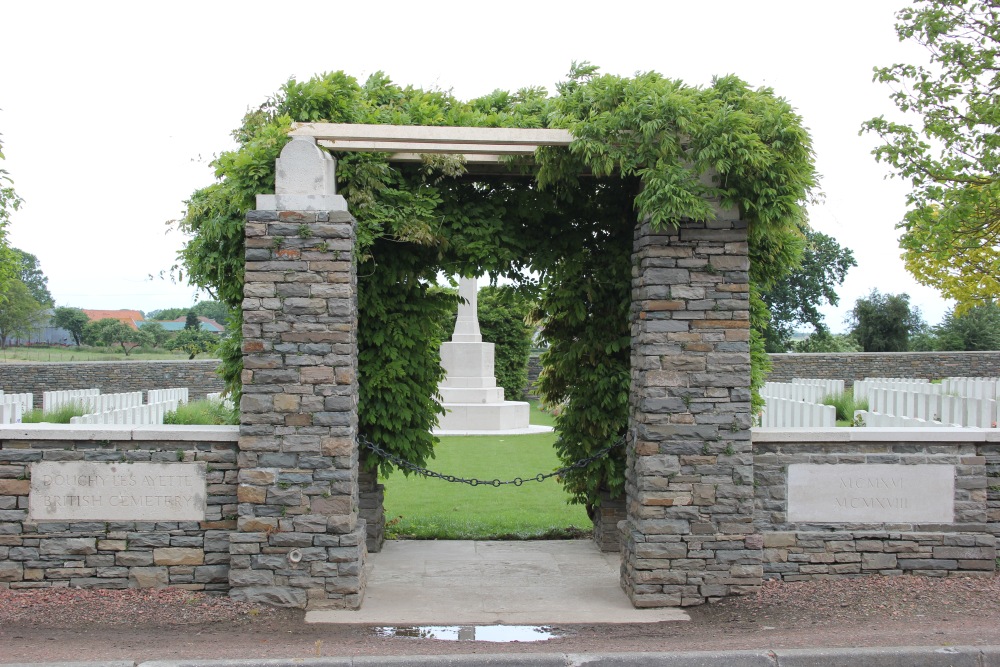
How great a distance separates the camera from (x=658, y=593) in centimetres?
645

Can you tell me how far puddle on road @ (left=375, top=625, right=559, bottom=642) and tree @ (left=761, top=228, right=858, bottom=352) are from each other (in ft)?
143

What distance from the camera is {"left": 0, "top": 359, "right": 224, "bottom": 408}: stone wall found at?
78.9ft

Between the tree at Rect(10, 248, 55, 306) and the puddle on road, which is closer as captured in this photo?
the puddle on road

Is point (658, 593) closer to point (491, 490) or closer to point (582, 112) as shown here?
point (582, 112)

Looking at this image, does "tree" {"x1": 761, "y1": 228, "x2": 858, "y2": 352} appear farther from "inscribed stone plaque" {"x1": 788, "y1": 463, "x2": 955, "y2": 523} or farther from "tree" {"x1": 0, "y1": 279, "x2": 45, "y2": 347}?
"inscribed stone plaque" {"x1": 788, "y1": 463, "x2": 955, "y2": 523}

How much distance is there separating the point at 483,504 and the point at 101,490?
507 centimetres

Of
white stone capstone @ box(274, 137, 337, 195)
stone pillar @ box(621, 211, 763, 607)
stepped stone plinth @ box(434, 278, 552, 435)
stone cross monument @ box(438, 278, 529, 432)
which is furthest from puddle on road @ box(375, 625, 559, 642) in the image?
stone cross monument @ box(438, 278, 529, 432)

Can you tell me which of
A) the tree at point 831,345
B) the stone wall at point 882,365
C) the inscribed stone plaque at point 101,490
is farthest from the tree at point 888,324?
the inscribed stone plaque at point 101,490

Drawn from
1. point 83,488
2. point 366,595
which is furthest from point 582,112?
point 83,488

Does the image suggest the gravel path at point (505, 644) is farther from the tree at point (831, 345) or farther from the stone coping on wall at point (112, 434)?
the tree at point (831, 345)

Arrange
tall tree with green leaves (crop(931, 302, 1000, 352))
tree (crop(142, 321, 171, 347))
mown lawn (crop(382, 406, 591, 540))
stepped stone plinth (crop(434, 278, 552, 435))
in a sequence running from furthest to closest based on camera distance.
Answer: tree (crop(142, 321, 171, 347)) → tall tree with green leaves (crop(931, 302, 1000, 352)) → stepped stone plinth (crop(434, 278, 552, 435)) → mown lawn (crop(382, 406, 591, 540))

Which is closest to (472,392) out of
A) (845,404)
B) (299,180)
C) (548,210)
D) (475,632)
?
(845,404)

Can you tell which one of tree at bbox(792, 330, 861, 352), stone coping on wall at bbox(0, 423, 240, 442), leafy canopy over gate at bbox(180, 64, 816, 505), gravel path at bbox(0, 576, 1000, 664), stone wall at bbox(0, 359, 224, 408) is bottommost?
gravel path at bbox(0, 576, 1000, 664)

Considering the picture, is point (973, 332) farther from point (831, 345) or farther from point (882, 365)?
point (882, 365)
